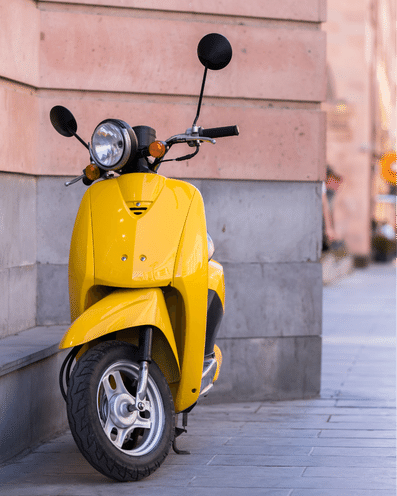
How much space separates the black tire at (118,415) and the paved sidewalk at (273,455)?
0.41 feet

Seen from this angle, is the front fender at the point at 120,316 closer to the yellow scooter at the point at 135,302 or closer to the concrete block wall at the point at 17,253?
the yellow scooter at the point at 135,302

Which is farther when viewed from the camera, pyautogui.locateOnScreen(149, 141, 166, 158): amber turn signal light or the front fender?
pyautogui.locateOnScreen(149, 141, 166, 158): amber turn signal light

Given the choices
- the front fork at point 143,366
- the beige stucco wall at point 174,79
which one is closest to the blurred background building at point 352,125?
the beige stucco wall at point 174,79

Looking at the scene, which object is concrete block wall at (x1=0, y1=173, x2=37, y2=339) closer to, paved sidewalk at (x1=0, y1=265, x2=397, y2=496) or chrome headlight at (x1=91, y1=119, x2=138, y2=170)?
paved sidewalk at (x1=0, y1=265, x2=397, y2=496)

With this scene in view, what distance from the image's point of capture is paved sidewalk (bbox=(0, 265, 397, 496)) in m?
3.74

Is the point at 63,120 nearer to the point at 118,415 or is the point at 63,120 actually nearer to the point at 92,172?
the point at 92,172

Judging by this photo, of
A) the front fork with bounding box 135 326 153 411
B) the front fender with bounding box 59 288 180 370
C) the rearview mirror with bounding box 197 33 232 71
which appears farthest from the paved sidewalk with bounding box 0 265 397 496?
the rearview mirror with bounding box 197 33 232 71

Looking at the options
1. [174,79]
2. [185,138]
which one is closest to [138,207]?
[185,138]

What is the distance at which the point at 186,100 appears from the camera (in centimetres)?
562

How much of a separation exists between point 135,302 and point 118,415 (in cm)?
48

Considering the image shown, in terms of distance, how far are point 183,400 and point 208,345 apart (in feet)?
1.18

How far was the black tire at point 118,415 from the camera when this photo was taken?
11.8 ft

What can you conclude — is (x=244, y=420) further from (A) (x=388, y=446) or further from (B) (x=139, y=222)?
(B) (x=139, y=222)

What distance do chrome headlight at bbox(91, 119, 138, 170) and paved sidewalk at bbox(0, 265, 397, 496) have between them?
4.52 feet
